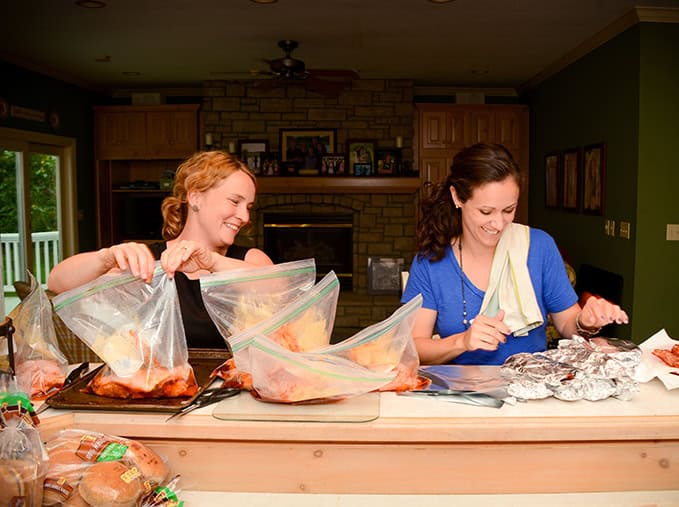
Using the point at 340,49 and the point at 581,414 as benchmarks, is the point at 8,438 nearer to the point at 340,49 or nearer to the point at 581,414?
the point at 581,414

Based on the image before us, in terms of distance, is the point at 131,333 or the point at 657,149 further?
the point at 657,149

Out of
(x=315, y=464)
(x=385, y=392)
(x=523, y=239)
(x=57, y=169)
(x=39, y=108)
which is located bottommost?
(x=315, y=464)

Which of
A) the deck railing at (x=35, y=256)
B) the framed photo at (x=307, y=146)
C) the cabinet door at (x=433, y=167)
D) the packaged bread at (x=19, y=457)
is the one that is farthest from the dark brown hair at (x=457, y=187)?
the cabinet door at (x=433, y=167)

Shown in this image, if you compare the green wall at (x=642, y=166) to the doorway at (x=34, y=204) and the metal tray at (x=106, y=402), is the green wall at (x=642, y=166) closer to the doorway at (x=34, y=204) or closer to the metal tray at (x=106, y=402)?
the metal tray at (x=106, y=402)

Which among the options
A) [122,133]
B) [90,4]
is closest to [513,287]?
[90,4]

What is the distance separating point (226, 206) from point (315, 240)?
18.2 ft

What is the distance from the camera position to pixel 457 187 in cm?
191

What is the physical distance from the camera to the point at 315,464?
1.21 meters

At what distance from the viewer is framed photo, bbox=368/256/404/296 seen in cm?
713

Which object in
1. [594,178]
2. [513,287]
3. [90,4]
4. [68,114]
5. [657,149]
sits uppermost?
[90,4]

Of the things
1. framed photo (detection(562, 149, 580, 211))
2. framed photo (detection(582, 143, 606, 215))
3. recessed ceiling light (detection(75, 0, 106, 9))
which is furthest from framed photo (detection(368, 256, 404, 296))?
recessed ceiling light (detection(75, 0, 106, 9))

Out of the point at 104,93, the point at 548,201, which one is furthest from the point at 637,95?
the point at 104,93

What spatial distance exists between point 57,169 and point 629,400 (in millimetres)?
6714

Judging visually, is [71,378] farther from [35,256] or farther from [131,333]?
[35,256]
